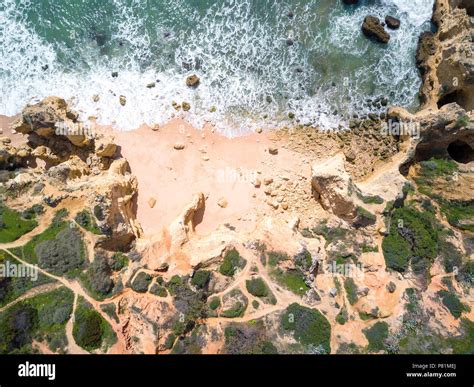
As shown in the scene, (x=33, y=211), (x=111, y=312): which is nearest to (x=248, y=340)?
(x=111, y=312)

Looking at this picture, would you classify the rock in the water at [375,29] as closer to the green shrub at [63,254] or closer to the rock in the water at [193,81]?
the rock in the water at [193,81]

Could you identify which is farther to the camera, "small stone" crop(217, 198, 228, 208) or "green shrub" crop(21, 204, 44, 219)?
"small stone" crop(217, 198, 228, 208)

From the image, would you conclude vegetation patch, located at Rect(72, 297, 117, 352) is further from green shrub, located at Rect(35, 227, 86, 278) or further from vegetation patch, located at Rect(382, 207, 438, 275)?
vegetation patch, located at Rect(382, 207, 438, 275)

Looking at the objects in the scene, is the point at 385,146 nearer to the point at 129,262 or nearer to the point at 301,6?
the point at 301,6
